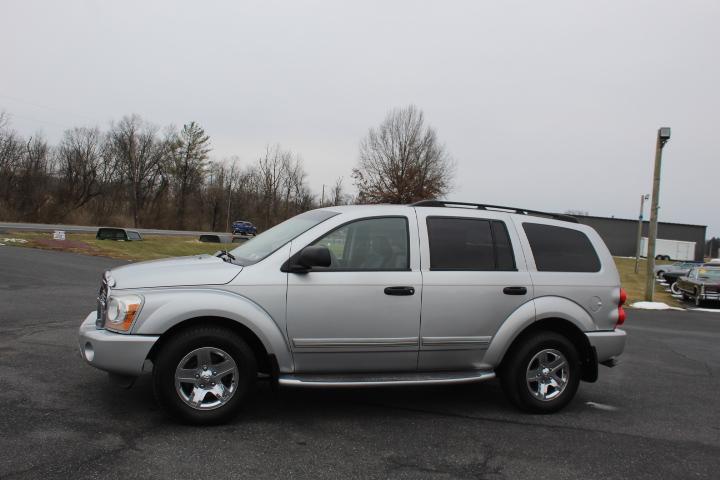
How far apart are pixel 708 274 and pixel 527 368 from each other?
1848cm

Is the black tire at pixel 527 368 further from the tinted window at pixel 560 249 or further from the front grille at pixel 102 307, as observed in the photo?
the front grille at pixel 102 307

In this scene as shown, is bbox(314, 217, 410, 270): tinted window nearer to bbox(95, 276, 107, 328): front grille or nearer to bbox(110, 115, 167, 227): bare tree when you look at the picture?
bbox(95, 276, 107, 328): front grille

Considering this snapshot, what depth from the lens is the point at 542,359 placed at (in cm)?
506

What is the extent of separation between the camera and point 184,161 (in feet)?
246

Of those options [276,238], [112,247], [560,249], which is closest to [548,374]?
[560,249]

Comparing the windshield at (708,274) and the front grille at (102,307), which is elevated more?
the windshield at (708,274)

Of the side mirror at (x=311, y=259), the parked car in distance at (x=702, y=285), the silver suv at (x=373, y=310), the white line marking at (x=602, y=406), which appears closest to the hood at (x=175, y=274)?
the silver suv at (x=373, y=310)

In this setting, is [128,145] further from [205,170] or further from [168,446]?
[168,446]

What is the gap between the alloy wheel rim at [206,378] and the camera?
13.8 feet

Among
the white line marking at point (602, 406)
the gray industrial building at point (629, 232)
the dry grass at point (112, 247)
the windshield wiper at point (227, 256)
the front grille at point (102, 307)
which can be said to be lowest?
the white line marking at point (602, 406)

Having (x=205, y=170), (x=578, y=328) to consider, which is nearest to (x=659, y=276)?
(x=578, y=328)

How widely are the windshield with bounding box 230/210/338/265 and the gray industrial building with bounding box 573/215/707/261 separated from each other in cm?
7475

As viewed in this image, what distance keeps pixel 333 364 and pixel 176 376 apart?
3.98ft

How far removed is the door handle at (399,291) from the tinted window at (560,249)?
1342 mm
